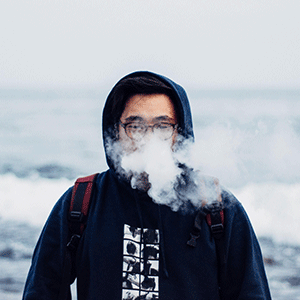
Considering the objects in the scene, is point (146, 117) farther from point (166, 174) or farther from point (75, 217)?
point (75, 217)

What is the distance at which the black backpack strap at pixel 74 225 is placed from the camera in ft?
5.48

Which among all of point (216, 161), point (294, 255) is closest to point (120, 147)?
point (216, 161)

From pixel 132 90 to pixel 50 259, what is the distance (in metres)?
0.86

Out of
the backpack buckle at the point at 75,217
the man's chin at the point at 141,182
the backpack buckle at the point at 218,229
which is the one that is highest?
the man's chin at the point at 141,182

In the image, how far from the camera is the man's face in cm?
170

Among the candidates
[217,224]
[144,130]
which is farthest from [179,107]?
[217,224]

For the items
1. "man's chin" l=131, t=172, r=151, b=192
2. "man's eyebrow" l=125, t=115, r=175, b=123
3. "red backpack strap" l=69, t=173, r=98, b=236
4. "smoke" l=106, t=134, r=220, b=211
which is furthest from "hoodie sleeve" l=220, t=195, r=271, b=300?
"red backpack strap" l=69, t=173, r=98, b=236

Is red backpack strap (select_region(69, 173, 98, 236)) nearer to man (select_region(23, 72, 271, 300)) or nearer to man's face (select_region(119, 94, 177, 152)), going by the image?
man (select_region(23, 72, 271, 300))

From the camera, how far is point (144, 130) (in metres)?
1.69

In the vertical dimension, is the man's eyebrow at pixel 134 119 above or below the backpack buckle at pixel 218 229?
above

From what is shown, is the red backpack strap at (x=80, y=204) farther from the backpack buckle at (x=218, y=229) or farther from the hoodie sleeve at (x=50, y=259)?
the backpack buckle at (x=218, y=229)

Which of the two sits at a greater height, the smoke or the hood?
the hood

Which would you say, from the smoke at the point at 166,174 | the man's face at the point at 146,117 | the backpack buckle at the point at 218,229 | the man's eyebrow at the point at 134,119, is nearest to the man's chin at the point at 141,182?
the smoke at the point at 166,174

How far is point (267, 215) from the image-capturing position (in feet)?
18.6
